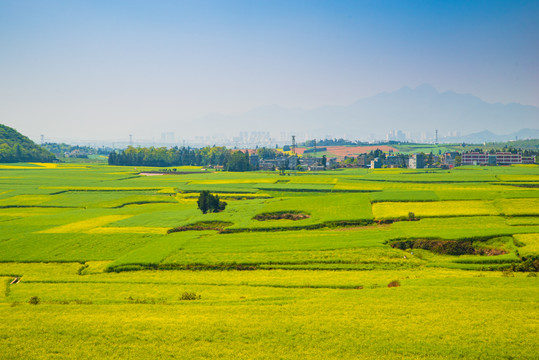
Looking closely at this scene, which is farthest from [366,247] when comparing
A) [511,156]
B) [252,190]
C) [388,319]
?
[511,156]

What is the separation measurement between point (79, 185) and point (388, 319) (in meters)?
88.9

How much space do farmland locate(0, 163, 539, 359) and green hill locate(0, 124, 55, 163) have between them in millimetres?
110788

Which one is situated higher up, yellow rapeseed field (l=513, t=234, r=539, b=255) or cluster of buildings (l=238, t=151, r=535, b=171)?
cluster of buildings (l=238, t=151, r=535, b=171)

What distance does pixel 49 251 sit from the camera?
39.8 m

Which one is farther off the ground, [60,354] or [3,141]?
[3,141]

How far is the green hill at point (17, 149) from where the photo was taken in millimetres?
160250

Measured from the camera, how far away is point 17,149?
165 meters

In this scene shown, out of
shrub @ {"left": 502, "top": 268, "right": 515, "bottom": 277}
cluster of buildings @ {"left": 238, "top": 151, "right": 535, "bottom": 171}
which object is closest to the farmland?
shrub @ {"left": 502, "top": 268, "right": 515, "bottom": 277}

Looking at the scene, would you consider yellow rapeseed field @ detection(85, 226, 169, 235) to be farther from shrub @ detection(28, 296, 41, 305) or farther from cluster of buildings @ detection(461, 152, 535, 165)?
cluster of buildings @ detection(461, 152, 535, 165)

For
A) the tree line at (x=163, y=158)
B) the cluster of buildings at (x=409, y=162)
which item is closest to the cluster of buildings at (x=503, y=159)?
the cluster of buildings at (x=409, y=162)

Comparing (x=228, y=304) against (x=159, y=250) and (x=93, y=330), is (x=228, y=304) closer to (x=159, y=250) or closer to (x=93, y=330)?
(x=93, y=330)

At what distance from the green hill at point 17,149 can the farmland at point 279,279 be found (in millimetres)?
110788

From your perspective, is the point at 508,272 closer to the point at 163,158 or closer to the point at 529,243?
the point at 529,243

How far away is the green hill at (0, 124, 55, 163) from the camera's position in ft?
526
